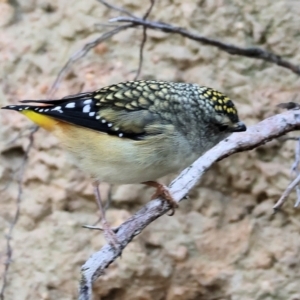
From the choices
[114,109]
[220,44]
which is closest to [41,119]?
[114,109]

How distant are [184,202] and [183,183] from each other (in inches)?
28.5

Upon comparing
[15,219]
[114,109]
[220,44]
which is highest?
[220,44]

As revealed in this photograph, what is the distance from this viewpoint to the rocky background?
256 cm

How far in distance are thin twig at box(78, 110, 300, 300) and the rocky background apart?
54cm

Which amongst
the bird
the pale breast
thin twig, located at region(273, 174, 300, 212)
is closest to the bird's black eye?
the bird

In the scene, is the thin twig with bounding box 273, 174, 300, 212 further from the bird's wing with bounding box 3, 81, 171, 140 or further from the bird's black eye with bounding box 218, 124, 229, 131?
the bird's wing with bounding box 3, 81, 171, 140

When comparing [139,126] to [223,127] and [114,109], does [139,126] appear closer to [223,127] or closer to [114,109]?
[114,109]

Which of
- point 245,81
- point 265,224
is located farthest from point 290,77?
point 265,224

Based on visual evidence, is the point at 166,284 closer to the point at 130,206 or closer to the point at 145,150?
the point at 130,206

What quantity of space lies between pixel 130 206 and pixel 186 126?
0.77m

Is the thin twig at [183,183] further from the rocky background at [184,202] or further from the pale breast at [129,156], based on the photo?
the rocky background at [184,202]

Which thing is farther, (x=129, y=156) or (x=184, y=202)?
A: (x=184, y=202)

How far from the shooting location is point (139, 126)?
1.89 m

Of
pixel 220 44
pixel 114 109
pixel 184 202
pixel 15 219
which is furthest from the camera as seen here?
pixel 184 202
